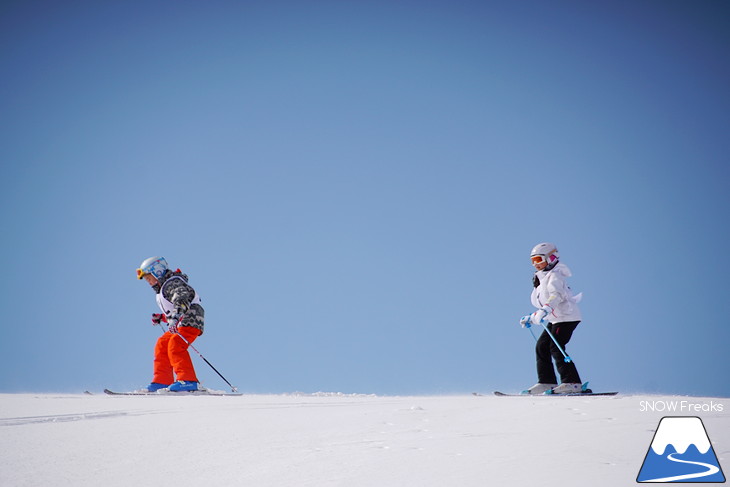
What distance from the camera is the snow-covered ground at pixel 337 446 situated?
318 cm

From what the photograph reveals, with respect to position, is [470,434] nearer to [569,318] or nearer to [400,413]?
[400,413]

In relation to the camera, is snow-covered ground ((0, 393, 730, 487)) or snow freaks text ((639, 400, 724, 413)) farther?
snow freaks text ((639, 400, 724, 413))

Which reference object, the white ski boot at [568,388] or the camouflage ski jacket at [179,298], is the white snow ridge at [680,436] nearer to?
the white ski boot at [568,388]

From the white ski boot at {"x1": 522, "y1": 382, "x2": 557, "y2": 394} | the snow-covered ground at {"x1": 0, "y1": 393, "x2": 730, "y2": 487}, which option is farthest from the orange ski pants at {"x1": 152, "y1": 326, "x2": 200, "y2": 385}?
the white ski boot at {"x1": 522, "y1": 382, "x2": 557, "y2": 394}

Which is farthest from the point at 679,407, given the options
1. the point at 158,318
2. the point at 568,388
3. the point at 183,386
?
the point at 158,318

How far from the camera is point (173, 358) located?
10297 mm

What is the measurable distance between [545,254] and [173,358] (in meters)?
5.81

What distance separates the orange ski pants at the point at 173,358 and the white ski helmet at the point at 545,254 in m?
5.37

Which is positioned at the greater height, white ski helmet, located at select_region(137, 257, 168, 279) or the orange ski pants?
white ski helmet, located at select_region(137, 257, 168, 279)

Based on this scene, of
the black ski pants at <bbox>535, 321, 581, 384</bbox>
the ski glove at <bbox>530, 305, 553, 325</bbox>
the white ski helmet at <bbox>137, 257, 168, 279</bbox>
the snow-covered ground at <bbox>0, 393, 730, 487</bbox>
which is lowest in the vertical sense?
the snow-covered ground at <bbox>0, 393, 730, 487</bbox>

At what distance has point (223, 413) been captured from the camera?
17.8 ft

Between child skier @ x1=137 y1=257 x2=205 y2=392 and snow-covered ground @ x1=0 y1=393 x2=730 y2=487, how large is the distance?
465 cm

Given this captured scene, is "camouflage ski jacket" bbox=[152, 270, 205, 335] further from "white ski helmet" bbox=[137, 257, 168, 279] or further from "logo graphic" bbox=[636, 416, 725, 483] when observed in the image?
"logo graphic" bbox=[636, 416, 725, 483]

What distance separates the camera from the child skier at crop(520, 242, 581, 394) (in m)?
9.50
